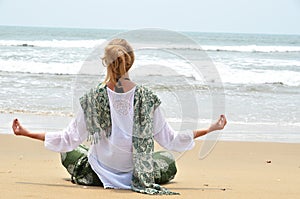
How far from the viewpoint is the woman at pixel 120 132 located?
4355mm

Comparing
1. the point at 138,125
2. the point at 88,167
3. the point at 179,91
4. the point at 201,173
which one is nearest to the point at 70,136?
the point at 88,167

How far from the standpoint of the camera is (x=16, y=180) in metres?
4.80

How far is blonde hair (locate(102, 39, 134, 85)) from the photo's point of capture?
4285mm

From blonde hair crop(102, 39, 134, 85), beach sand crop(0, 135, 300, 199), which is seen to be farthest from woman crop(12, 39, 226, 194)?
beach sand crop(0, 135, 300, 199)

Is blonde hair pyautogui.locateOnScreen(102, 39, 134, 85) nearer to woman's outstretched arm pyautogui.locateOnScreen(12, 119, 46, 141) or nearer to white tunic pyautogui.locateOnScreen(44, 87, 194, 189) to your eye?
white tunic pyautogui.locateOnScreen(44, 87, 194, 189)

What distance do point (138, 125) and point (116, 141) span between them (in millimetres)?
203

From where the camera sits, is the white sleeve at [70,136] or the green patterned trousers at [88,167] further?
the green patterned trousers at [88,167]

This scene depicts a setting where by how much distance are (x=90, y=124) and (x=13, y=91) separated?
9248 mm

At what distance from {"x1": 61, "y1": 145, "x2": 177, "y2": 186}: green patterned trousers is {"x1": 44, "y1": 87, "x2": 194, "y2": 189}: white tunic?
8cm

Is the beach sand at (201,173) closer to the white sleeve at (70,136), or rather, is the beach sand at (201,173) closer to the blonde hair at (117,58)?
the white sleeve at (70,136)

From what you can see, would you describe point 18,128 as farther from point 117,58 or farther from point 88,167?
point 117,58

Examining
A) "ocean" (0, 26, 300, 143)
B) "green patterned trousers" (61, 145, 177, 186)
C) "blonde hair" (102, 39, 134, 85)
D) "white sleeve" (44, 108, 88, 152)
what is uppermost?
"ocean" (0, 26, 300, 143)

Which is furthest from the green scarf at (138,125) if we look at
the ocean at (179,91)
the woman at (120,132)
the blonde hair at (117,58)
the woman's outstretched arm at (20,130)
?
the woman's outstretched arm at (20,130)

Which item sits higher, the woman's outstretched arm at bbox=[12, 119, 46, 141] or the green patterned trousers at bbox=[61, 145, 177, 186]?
the woman's outstretched arm at bbox=[12, 119, 46, 141]
